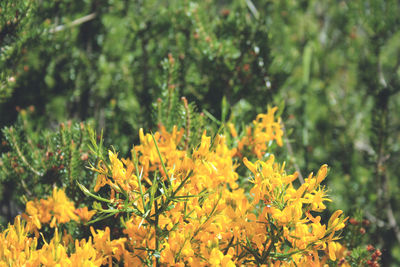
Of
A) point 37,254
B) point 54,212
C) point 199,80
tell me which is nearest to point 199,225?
point 37,254

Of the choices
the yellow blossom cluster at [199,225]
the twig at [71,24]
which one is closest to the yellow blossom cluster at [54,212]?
the yellow blossom cluster at [199,225]

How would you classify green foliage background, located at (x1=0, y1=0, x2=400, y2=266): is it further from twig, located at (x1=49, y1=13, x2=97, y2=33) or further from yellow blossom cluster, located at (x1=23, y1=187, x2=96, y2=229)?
yellow blossom cluster, located at (x1=23, y1=187, x2=96, y2=229)

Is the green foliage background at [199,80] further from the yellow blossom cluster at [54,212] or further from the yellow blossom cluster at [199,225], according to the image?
the yellow blossom cluster at [199,225]

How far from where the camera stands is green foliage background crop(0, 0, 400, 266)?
4.02ft

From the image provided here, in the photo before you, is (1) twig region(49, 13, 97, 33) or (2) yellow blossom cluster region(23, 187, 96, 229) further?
(1) twig region(49, 13, 97, 33)

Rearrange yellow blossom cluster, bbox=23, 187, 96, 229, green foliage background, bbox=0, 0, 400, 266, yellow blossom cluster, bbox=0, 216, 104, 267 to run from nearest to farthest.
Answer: yellow blossom cluster, bbox=0, 216, 104, 267 → yellow blossom cluster, bbox=23, 187, 96, 229 → green foliage background, bbox=0, 0, 400, 266

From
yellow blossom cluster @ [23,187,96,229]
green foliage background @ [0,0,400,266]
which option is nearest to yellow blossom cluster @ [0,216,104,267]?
yellow blossom cluster @ [23,187,96,229]

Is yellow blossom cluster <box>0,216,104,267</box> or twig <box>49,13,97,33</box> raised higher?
twig <box>49,13,97,33</box>

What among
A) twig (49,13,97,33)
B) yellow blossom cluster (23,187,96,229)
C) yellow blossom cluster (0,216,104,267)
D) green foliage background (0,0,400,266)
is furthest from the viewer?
twig (49,13,97,33)

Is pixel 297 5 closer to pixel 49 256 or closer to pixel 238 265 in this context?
pixel 238 265

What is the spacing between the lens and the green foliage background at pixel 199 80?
123 cm

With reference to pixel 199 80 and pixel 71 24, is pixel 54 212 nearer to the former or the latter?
pixel 199 80

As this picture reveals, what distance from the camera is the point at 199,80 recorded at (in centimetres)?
150

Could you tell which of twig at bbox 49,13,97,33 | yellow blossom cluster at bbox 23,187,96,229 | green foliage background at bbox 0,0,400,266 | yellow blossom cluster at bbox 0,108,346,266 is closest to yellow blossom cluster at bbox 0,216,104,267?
yellow blossom cluster at bbox 0,108,346,266
